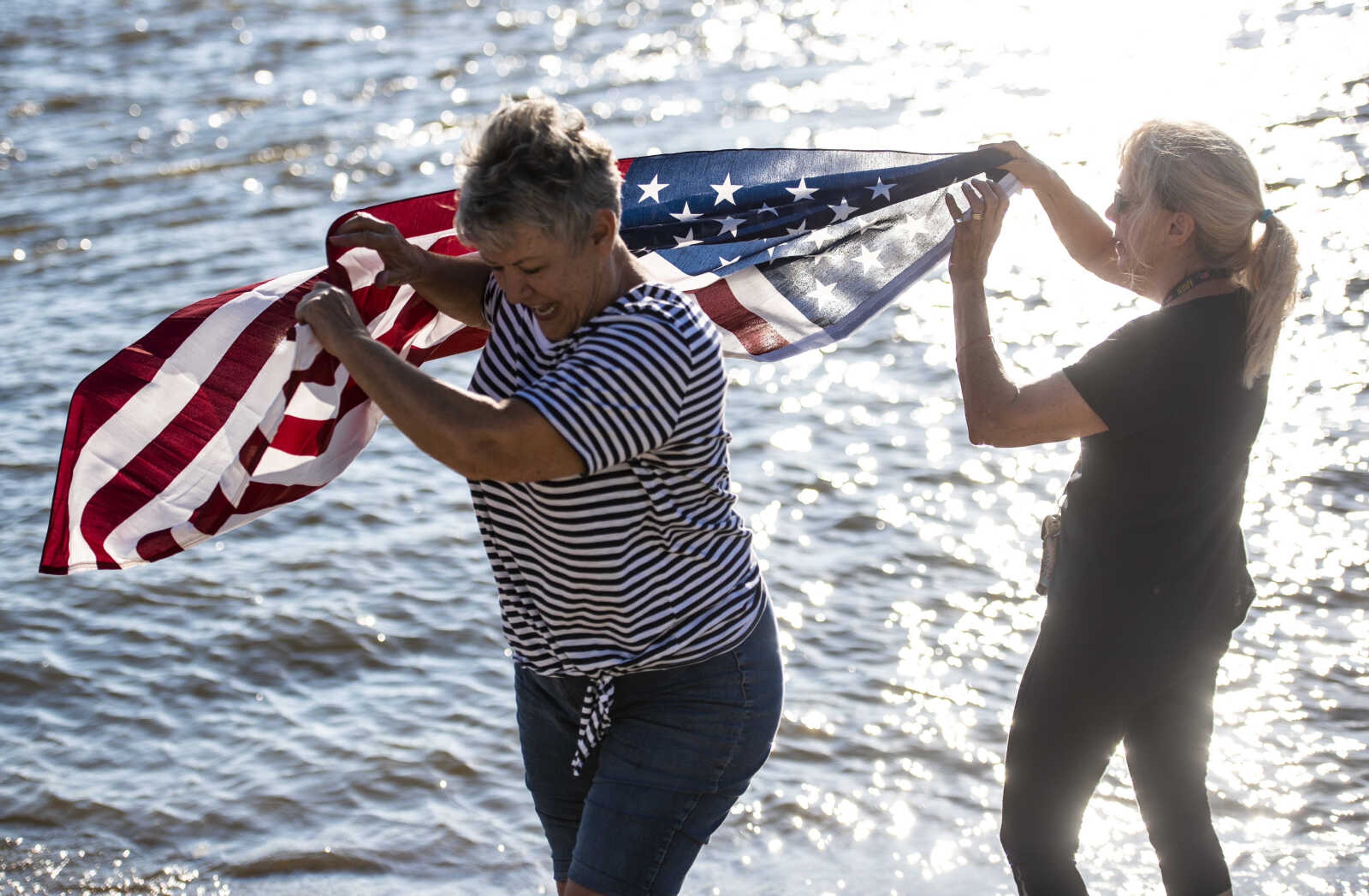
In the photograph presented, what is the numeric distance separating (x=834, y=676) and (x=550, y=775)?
2.48 meters

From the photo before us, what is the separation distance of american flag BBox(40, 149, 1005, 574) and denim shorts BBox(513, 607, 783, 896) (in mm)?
911

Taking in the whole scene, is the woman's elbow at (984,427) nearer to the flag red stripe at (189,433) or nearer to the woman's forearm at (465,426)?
the woman's forearm at (465,426)

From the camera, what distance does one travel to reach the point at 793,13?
16.9 m

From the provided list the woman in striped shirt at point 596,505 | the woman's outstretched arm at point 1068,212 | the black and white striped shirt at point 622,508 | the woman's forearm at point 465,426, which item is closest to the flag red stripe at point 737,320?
the woman's outstretched arm at point 1068,212

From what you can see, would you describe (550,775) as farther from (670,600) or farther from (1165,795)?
(1165,795)

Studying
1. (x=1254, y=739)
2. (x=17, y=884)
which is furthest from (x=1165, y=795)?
(x=17, y=884)

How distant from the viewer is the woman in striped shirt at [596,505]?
2.45 metres

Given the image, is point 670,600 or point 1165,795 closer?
point 670,600

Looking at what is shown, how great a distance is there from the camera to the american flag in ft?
10.9

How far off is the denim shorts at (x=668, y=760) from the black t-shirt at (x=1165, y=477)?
27.8 inches

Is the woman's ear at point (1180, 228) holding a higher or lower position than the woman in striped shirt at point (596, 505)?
higher

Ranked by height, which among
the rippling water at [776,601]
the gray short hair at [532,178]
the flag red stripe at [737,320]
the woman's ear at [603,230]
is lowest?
the rippling water at [776,601]

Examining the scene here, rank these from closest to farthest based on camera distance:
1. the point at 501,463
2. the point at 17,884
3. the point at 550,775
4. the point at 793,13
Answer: the point at 501,463 → the point at 550,775 → the point at 17,884 → the point at 793,13

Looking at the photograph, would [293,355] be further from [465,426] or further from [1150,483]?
[1150,483]
